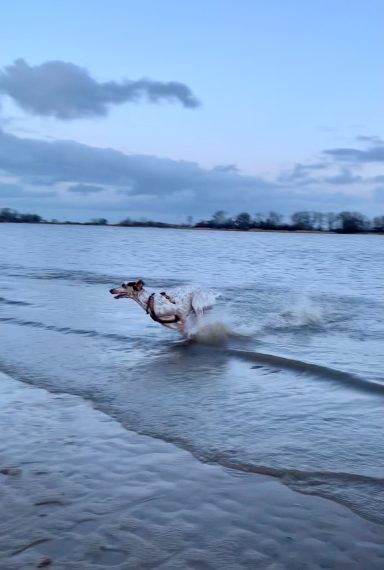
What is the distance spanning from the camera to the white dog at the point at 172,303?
42.6 feet

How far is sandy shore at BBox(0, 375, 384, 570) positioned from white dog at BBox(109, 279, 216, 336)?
21.5 feet

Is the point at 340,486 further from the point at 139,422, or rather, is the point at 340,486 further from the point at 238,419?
the point at 139,422

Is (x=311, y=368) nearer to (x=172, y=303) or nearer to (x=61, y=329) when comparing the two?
(x=172, y=303)

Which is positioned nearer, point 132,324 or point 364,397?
point 364,397

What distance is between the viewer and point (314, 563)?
161 inches

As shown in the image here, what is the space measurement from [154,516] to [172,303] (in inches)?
341

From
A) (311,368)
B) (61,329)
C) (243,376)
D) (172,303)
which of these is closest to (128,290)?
(172,303)

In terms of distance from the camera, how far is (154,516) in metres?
4.77

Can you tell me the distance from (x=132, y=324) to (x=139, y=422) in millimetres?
8416

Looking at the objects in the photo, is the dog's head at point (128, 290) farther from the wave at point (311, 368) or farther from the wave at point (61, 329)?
the wave at point (311, 368)

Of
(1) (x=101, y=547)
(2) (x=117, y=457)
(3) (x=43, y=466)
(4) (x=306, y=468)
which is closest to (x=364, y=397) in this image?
(4) (x=306, y=468)

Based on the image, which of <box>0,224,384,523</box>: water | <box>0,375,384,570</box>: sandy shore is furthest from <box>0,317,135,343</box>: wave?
<box>0,375,384,570</box>: sandy shore

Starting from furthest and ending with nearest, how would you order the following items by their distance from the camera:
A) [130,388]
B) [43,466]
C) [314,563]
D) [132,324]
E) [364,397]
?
[132,324]
[130,388]
[364,397]
[43,466]
[314,563]

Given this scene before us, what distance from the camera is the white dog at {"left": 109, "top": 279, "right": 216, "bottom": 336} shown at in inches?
512
